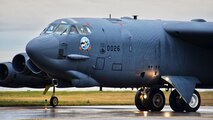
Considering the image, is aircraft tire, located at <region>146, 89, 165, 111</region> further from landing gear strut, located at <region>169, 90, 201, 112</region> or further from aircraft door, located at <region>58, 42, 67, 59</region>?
aircraft door, located at <region>58, 42, 67, 59</region>

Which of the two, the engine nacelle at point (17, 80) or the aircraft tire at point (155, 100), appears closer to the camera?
the aircraft tire at point (155, 100)

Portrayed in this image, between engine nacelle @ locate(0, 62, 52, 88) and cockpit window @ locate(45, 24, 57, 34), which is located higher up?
cockpit window @ locate(45, 24, 57, 34)

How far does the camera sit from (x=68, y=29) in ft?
104

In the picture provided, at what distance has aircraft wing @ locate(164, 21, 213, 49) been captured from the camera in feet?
111

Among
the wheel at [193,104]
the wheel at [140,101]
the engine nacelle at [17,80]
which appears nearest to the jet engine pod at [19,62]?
the engine nacelle at [17,80]

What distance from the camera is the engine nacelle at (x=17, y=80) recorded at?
4281 centimetres

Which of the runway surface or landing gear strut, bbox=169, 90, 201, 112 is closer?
the runway surface

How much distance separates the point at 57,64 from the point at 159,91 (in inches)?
270

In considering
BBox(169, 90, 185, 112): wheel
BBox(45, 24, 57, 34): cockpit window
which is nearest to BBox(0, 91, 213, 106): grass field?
BBox(169, 90, 185, 112): wheel

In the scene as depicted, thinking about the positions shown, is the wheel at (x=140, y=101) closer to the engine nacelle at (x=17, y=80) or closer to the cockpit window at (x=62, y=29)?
the cockpit window at (x=62, y=29)

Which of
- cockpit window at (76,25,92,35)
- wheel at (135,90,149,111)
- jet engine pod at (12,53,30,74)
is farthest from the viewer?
jet engine pod at (12,53,30,74)

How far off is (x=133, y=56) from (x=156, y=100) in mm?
3357

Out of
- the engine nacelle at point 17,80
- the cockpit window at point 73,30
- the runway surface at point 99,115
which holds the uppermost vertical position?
the cockpit window at point 73,30

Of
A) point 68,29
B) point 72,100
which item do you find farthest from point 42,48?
point 72,100
